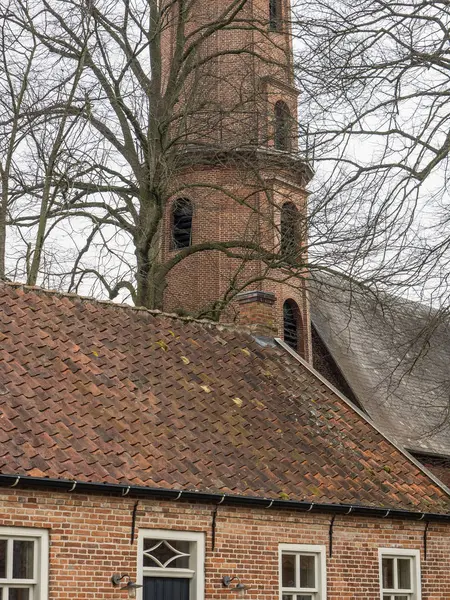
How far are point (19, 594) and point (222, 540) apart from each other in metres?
2.93

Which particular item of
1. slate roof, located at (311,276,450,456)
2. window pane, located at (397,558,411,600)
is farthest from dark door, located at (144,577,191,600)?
slate roof, located at (311,276,450,456)

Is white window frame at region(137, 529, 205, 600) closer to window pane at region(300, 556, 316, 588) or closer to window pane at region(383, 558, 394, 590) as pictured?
window pane at region(300, 556, 316, 588)

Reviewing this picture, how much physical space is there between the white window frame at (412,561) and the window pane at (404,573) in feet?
0.26

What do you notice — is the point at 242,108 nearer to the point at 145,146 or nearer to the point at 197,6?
the point at 145,146

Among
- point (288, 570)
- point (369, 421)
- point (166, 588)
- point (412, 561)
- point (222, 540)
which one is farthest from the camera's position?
point (369, 421)

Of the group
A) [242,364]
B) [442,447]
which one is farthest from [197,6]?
[242,364]

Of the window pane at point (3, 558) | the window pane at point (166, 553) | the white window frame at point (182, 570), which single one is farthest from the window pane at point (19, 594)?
the window pane at point (166, 553)

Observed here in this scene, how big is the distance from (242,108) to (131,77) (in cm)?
272

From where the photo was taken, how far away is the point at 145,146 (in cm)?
2530

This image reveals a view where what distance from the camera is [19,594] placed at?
40.9 feet

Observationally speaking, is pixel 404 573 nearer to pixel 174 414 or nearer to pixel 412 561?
pixel 412 561

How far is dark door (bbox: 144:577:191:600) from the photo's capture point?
13805 mm

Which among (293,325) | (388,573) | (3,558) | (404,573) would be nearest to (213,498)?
(3,558)

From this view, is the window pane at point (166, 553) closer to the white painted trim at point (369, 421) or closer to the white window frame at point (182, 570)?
the white window frame at point (182, 570)
